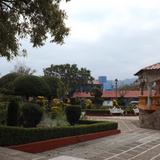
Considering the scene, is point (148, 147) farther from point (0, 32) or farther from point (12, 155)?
point (0, 32)

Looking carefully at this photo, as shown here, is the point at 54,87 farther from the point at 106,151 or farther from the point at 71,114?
the point at 106,151

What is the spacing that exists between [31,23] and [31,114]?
12.5 feet

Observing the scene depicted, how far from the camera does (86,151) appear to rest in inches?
564

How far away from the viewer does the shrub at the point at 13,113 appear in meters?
15.3

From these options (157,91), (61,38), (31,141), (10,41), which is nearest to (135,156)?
(31,141)

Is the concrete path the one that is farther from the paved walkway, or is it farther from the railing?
the railing

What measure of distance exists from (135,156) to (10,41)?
5.30 m

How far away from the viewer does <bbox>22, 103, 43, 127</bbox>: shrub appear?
1551 centimetres

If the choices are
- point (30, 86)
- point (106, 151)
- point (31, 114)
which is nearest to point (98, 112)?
point (30, 86)

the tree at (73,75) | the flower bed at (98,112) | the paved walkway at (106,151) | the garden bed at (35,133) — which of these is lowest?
the paved walkway at (106,151)

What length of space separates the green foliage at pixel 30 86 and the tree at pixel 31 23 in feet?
51.2

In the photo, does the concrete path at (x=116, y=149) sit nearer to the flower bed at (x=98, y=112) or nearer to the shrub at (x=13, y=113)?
the shrub at (x=13, y=113)

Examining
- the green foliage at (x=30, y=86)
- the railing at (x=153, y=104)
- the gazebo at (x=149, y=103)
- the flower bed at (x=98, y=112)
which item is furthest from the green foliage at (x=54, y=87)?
the railing at (x=153, y=104)

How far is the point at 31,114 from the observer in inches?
613
